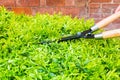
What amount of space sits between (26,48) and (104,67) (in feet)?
1.14

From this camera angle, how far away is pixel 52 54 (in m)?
1.23

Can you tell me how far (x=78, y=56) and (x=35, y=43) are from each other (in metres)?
0.23

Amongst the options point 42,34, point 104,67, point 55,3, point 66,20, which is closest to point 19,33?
point 42,34

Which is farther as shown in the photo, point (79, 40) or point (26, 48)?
point (79, 40)

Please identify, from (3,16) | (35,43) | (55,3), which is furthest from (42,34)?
(55,3)

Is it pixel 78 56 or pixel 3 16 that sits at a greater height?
pixel 3 16

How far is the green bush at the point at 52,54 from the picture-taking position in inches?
44.1

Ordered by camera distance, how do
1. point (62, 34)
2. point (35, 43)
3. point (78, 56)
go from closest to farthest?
point (78, 56), point (35, 43), point (62, 34)

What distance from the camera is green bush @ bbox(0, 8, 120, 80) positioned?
1121 mm

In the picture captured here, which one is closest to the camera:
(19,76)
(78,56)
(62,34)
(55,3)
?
(19,76)

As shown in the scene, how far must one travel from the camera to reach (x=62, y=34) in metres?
1.46

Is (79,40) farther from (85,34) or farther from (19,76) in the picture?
(19,76)

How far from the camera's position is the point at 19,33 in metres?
1.42

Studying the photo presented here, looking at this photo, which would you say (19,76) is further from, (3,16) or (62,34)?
(3,16)
